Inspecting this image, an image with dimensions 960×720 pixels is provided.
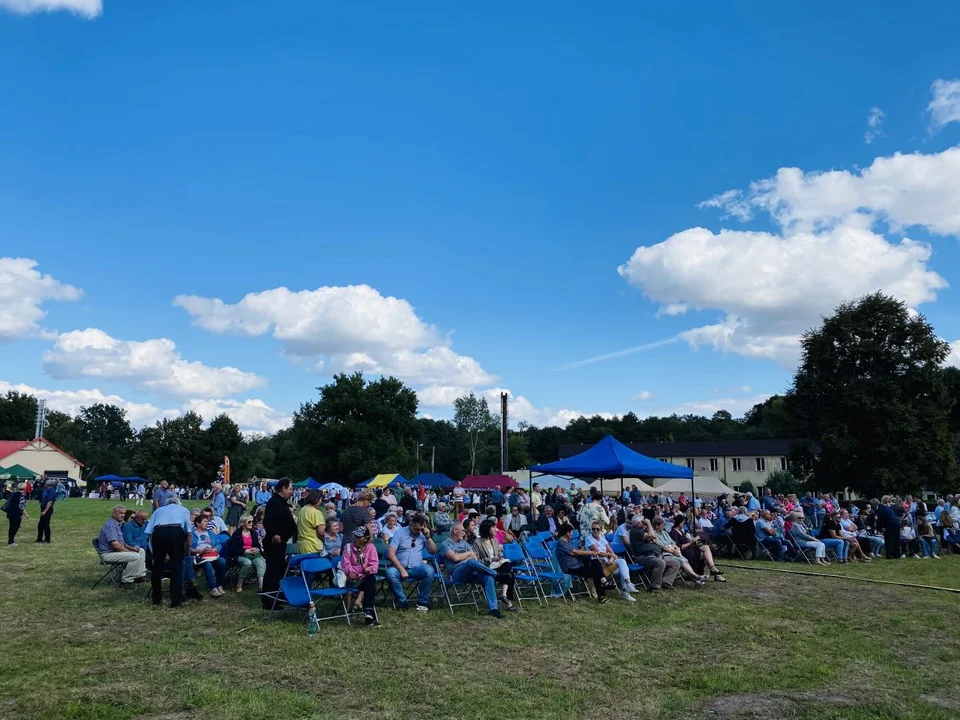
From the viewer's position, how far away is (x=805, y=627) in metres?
7.27

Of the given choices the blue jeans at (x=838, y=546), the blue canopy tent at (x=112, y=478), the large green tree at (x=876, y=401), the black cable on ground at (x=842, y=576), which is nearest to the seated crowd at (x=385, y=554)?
the black cable on ground at (x=842, y=576)

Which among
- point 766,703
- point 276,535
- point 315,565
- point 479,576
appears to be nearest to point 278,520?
point 276,535

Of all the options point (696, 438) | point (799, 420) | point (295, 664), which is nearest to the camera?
point (295, 664)

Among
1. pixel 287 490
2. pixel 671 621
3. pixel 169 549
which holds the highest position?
pixel 287 490

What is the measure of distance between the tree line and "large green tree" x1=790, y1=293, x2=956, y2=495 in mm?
49

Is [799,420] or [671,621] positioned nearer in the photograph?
[671,621]

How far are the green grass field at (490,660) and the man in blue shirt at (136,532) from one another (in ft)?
2.43

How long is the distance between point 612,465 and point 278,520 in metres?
8.60

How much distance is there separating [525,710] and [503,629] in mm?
2503

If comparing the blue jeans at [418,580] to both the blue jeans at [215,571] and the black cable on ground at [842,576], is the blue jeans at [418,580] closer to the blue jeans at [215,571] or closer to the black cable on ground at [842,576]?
the blue jeans at [215,571]

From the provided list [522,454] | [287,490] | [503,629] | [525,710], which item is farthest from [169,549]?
[522,454]

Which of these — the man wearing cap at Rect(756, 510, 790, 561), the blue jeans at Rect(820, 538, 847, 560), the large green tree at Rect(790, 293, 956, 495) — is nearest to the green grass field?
the man wearing cap at Rect(756, 510, 790, 561)

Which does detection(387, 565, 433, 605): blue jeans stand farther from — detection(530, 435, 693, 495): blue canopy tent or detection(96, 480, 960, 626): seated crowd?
detection(530, 435, 693, 495): blue canopy tent

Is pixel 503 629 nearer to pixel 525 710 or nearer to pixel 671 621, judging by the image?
pixel 671 621
